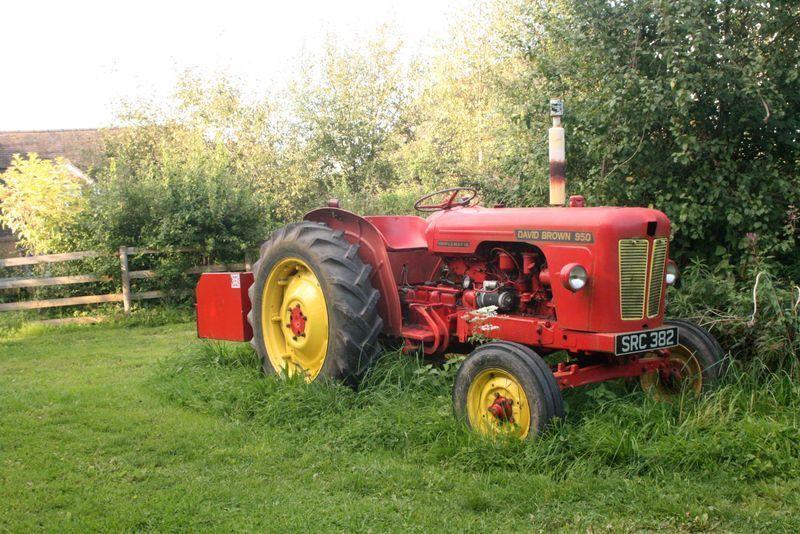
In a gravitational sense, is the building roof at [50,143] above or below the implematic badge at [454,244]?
above

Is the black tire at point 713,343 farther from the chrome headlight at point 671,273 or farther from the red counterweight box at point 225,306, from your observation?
the red counterweight box at point 225,306

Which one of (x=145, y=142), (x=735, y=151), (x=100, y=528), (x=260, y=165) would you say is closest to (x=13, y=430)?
(x=100, y=528)

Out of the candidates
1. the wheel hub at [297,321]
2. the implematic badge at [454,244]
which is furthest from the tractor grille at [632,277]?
the wheel hub at [297,321]

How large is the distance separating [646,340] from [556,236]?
0.83m

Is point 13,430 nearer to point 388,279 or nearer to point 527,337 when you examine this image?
point 388,279

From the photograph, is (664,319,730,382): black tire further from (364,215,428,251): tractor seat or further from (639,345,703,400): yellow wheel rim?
(364,215,428,251): tractor seat

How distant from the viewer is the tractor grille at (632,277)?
4.59m

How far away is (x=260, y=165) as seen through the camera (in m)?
21.2

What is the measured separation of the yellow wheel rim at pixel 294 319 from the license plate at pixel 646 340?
2.31 meters

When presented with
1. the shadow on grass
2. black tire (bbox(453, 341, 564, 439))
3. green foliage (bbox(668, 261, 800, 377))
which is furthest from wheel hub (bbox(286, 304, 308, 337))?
green foliage (bbox(668, 261, 800, 377))

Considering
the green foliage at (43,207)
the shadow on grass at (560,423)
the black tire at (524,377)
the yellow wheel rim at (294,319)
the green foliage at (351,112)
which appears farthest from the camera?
the green foliage at (351,112)

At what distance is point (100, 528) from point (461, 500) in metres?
1.79

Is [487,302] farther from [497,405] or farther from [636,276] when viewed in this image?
[636,276]

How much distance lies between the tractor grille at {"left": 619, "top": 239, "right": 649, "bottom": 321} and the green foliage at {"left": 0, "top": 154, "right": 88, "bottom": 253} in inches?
361
